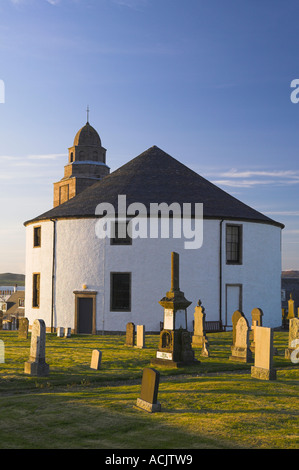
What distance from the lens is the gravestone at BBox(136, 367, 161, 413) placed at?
10.1 metres

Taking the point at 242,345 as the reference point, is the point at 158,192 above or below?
above

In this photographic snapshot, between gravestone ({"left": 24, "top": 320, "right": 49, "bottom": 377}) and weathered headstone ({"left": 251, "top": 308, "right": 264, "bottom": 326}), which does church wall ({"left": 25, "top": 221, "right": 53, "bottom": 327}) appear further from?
gravestone ({"left": 24, "top": 320, "right": 49, "bottom": 377})

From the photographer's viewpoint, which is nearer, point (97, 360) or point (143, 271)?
point (97, 360)

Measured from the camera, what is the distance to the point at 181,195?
30.6 metres

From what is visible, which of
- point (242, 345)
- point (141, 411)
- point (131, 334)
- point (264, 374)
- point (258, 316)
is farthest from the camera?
point (258, 316)

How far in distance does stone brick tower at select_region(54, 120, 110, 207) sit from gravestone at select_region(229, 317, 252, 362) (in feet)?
109

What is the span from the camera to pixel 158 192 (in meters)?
30.8

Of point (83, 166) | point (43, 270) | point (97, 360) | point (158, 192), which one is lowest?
point (97, 360)

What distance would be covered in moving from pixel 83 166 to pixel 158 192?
68.1 ft

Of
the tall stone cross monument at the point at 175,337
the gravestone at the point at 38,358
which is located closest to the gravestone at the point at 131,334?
the tall stone cross monument at the point at 175,337

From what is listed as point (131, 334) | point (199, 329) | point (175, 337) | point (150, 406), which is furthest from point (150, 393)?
point (199, 329)

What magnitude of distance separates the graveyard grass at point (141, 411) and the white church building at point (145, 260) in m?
10.9

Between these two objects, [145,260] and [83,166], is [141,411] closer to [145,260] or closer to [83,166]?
[145,260]
